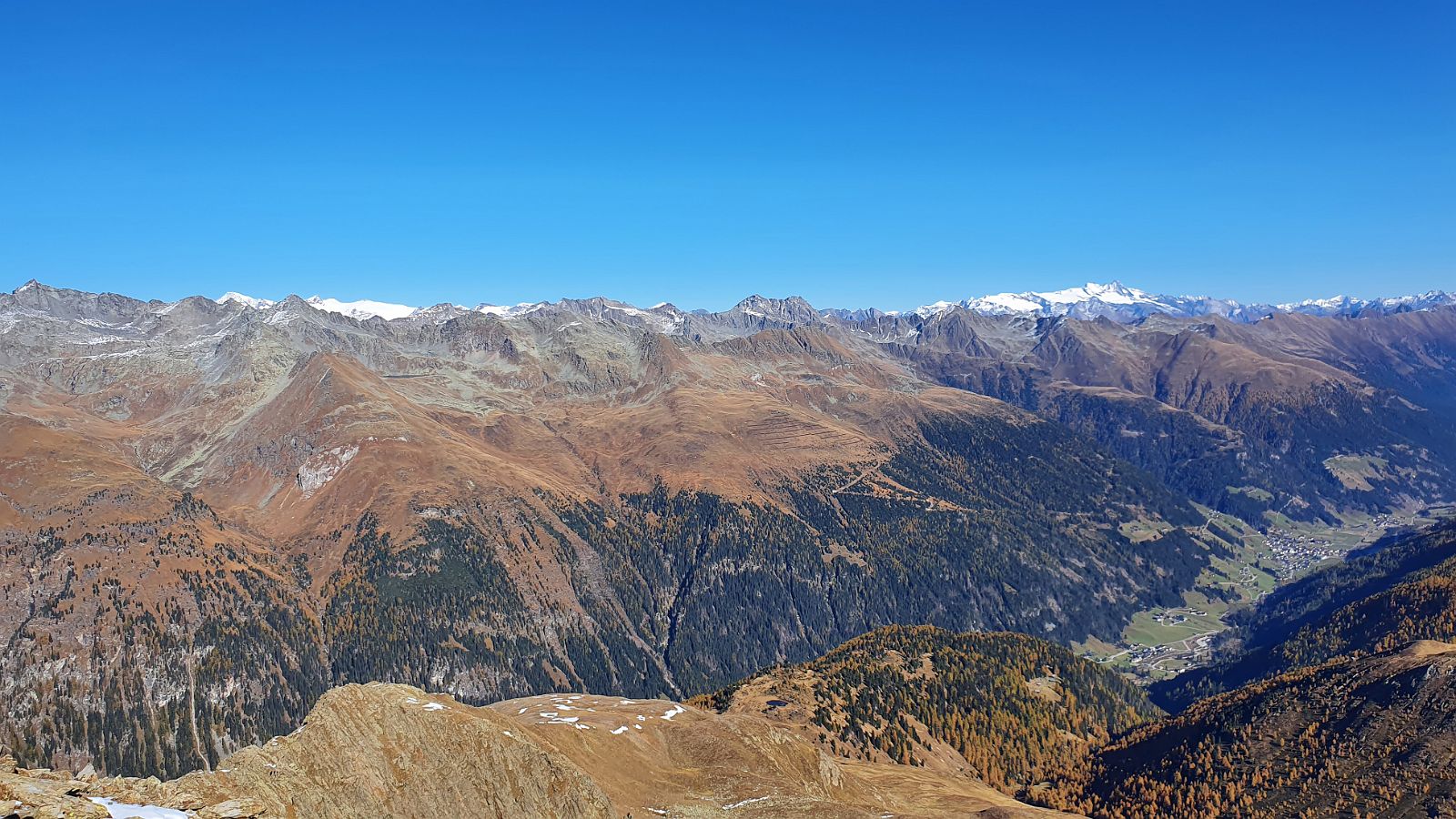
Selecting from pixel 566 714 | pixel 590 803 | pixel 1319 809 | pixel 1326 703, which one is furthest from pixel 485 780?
pixel 1326 703

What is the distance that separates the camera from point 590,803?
298 ft

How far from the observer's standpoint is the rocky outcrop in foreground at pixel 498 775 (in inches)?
1839

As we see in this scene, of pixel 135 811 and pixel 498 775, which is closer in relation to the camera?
pixel 135 811

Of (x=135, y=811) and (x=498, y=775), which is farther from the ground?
(x=135, y=811)

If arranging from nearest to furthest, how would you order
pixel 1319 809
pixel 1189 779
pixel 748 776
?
pixel 748 776
pixel 1319 809
pixel 1189 779

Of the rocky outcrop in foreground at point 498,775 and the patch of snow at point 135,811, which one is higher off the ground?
the patch of snow at point 135,811

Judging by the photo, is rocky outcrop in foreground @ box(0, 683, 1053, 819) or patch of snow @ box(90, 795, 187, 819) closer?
patch of snow @ box(90, 795, 187, 819)

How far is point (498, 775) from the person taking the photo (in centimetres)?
8706

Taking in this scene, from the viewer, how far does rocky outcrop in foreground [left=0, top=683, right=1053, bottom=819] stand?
46719 mm

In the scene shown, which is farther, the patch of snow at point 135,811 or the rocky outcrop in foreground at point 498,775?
the rocky outcrop in foreground at point 498,775

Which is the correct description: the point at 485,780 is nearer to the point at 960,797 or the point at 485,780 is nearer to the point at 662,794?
the point at 662,794

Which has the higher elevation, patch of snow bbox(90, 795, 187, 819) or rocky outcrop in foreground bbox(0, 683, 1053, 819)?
patch of snow bbox(90, 795, 187, 819)

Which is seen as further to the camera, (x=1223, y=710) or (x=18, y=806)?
(x=1223, y=710)

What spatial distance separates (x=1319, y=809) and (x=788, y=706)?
329 feet
